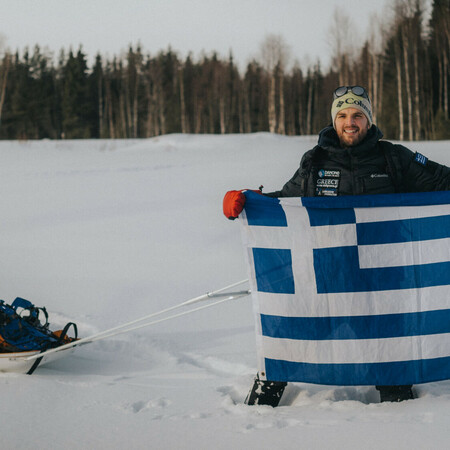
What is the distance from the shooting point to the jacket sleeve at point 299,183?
3079 mm

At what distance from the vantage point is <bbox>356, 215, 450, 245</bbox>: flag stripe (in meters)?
2.85

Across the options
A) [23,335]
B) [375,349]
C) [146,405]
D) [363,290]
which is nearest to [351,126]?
[363,290]

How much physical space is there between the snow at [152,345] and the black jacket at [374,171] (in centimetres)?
115

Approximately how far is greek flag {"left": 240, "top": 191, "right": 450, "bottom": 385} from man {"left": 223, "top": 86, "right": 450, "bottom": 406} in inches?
4.6

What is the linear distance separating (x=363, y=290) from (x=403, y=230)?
1.30 ft

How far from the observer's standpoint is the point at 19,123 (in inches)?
1912

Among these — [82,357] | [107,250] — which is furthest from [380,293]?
[107,250]

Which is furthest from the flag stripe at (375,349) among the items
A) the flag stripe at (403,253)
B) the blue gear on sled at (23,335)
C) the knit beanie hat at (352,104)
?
the blue gear on sled at (23,335)

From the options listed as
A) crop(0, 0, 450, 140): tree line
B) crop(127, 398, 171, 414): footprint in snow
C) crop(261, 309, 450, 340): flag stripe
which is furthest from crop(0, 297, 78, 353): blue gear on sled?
crop(0, 0, 450, 140): tree line

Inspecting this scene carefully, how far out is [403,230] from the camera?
9.35 ft

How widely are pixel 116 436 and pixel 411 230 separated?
6.06 ft

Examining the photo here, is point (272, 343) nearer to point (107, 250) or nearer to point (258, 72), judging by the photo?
point (107, 250)

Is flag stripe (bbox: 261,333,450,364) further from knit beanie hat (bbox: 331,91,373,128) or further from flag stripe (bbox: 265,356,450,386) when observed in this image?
knit beanie hat (bbox: 331,91,373,128)

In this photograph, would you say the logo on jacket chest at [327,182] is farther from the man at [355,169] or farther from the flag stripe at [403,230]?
the flag stripe at [403,230]
